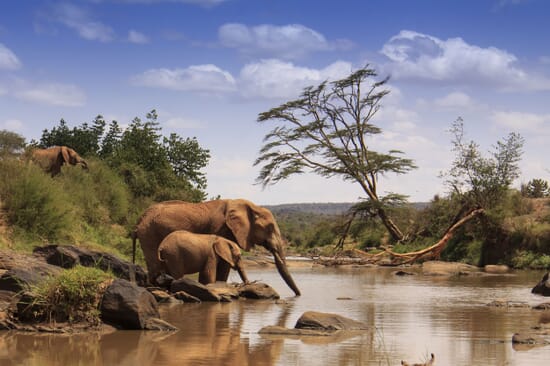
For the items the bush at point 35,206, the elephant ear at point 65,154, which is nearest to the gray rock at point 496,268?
the bush at point 35,206

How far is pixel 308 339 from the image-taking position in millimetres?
9883

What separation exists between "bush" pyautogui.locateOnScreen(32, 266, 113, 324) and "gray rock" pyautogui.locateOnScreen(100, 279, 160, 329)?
16cm

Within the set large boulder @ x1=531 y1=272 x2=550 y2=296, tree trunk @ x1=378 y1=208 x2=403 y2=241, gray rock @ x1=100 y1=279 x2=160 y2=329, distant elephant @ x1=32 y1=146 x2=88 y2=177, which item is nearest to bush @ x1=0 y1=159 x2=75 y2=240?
distant elephant @ x1=32 y1=146 x2=88 y2=177

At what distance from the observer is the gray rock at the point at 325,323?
10.5 m

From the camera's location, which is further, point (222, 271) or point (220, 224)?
point (220, 224)

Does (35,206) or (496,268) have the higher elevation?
(35,206)

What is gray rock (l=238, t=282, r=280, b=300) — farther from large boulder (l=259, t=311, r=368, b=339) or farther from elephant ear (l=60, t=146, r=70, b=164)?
elephant ear (l=60, t=146, r=70, b=164)

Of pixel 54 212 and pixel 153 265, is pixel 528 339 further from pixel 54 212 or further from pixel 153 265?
pixel 54 212

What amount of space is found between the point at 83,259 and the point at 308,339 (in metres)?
5.70

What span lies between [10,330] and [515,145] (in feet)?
83.1

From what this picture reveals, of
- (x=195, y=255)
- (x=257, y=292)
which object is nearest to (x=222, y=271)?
(x=195, y=255)

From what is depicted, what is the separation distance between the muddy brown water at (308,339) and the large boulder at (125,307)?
23cm

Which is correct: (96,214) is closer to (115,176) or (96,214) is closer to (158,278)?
(115,176)

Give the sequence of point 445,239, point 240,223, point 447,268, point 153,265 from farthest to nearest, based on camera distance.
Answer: point 445,239 → point 447,268 → point 240,223 → point 153,265
